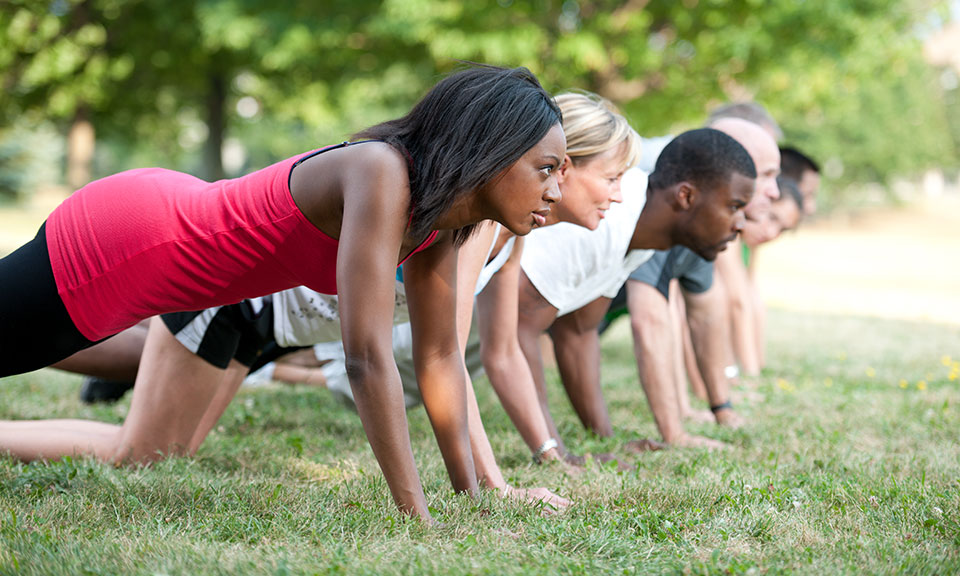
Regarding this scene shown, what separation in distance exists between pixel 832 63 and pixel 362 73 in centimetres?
838

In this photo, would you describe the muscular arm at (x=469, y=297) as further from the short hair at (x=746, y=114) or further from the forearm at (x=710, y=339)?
the short hair at (x=746, y=114)

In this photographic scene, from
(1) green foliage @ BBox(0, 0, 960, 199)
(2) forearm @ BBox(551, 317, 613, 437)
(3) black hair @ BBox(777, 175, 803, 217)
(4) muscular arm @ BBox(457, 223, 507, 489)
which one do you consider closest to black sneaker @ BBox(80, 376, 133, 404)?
(2) forearm @ BBox(551, 317, 613, 437)

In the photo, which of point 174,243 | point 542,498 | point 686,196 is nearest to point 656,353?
point 686,196

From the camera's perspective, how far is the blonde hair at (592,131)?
13.4 feet

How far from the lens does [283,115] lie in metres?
25.2

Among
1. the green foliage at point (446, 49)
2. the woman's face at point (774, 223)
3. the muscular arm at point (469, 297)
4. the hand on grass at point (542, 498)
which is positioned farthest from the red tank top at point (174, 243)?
the green foliage at point (446, 49)

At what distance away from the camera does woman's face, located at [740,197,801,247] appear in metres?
6.84

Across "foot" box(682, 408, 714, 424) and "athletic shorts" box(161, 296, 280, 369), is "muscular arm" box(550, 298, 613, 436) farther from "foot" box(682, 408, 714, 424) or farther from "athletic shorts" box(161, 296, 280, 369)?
"athletic shorts" box(161, 296, 280, 369)

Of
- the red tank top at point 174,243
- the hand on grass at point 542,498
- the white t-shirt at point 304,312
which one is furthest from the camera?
the white t-shirt at point 304,312

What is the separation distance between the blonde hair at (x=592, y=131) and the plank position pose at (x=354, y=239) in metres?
1.11

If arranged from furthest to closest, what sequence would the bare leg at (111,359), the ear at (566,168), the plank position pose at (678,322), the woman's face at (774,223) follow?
the woman's face at (774,223) → the plank position pose at (678,322) → the bare leg at (111,359) → the ear at (566,168)

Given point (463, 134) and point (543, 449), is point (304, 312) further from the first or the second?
point (463, 134)

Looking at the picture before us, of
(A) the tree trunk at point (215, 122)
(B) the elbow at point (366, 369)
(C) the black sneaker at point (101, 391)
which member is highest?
(A) the tree trunk at point (215, 122)

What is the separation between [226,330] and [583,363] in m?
1.97
